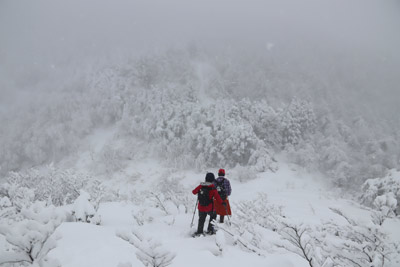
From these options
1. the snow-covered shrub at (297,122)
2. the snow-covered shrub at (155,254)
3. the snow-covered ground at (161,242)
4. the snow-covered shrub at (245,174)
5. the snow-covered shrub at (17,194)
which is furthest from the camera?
the snow-covered shrub at (297,122)

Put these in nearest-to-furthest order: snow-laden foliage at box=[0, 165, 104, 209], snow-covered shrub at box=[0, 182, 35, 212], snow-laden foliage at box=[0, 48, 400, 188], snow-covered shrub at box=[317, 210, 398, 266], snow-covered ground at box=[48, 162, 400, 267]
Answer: snow-covered shrub at box=[317, 210, 398, 266] → snow-covered ground at box=[48, 162, 400, 267] → snow-covered shrub at box=[0, 182, 35, 212] → snow-laden foliage at box=[0, 165, 104, 209] → snow-laden foliage at box=[0, 48, 400, 188]

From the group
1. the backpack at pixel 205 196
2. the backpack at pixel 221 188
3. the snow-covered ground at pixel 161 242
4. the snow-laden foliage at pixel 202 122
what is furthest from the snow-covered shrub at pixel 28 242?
the snow-laden foliage at pixel 202 122

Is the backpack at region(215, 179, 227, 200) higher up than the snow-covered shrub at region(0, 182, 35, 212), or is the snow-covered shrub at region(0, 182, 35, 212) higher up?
the backpack at region(215, 179, 227, 200)

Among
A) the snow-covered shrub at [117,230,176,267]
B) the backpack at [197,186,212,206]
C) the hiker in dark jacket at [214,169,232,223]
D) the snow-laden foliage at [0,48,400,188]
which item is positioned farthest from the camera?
the snow-laden foliage at [0,48,400,188]

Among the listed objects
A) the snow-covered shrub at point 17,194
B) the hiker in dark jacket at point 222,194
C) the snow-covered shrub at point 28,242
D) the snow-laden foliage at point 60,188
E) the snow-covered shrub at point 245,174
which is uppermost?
the snow-covered shrub at point 28,242

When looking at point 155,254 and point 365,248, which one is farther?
point 365,248

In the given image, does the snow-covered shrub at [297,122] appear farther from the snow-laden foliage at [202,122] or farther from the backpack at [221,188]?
the backpack at [221,188]

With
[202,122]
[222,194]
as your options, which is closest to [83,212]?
[222,194]

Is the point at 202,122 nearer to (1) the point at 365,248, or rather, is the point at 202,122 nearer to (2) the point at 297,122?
(2) the point at 297,122

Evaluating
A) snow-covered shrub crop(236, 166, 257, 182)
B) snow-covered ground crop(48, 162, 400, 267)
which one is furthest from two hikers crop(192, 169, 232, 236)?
snow-covered shrub crop(236, 166, 257, 182)

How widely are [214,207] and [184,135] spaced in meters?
18.6

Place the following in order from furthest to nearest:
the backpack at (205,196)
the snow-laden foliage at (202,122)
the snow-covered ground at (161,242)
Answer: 1. the snow-laden foliage at (202,122)
2. the backpack at (205,196)
3. the snow-covered ground at (161,242)

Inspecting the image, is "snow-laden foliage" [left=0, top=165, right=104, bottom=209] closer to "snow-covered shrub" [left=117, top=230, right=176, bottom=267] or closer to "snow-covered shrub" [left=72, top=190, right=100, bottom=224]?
"snow-covered shrub" [left=72, top=190, right=100, bottom=224]

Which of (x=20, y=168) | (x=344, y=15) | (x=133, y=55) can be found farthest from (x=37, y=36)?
(x=344, y=15)
